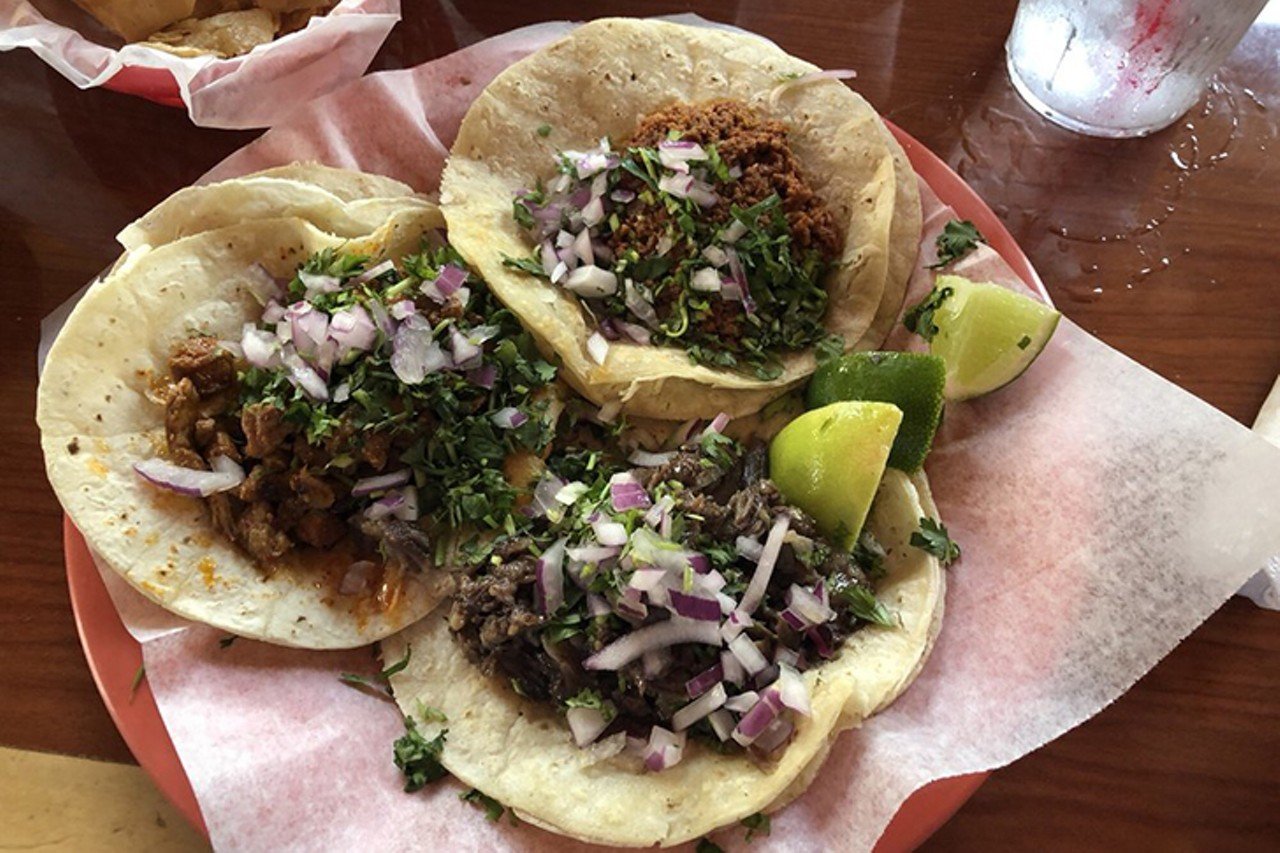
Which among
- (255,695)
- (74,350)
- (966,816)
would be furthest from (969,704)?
(74,350)

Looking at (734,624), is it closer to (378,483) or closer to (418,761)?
(418,761)

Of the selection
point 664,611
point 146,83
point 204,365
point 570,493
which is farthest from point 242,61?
point 664,611

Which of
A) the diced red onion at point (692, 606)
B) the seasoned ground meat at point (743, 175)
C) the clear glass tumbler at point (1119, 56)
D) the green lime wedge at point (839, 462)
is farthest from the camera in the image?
the clear glass tumbler at point (1119, 56)

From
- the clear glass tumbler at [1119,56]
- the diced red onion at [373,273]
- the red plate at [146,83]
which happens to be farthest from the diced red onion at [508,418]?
the clear glass tumbler at [1119,56]

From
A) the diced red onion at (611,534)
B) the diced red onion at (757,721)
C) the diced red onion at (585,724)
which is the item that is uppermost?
the diced red onion at (611,534)

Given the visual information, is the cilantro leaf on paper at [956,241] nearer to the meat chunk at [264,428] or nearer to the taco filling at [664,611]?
the taco filling at [664,611]

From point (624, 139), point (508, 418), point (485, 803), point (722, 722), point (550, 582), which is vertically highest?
point (624, 139)

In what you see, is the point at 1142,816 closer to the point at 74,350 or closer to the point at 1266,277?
the point at 1266,277
